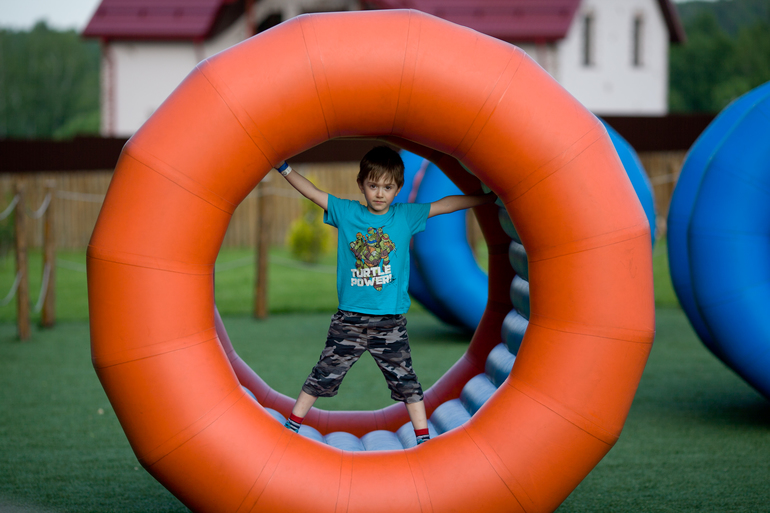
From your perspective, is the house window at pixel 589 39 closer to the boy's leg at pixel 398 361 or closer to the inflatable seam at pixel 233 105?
the boy's leg at pixel 398 361

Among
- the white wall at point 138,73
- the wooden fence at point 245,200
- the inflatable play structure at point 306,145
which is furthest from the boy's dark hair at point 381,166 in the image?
the white wall at point 138,73

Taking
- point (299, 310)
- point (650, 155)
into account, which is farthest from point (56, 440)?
point (650, 155)

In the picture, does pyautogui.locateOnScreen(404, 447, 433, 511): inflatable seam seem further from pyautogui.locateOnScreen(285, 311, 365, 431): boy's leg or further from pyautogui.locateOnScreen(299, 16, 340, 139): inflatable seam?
pyautogui.locateOnScreen(299, 16, 340, 139): inflatable seam

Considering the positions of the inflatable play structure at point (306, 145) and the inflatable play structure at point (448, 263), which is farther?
the inflatable play structure at point (448, 263)

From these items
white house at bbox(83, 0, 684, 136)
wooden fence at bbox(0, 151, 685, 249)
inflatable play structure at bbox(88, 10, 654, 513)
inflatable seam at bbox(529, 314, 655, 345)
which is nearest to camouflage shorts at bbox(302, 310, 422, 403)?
inflatable play structure at bbox(88, 10, 654, 513)

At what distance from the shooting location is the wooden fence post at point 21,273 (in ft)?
24.6

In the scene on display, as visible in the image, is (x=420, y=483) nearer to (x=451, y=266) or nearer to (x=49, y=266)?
(x=451, y=266)

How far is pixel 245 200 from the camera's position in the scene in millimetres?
16781

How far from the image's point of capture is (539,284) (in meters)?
2.79

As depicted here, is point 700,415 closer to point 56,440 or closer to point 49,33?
point 56,440

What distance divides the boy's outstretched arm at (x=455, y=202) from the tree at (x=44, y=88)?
48242 millimetres

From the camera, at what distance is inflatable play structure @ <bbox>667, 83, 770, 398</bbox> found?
4562mm

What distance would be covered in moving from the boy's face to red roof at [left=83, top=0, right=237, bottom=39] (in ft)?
68.2

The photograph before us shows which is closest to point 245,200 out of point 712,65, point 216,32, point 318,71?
point 216,32
